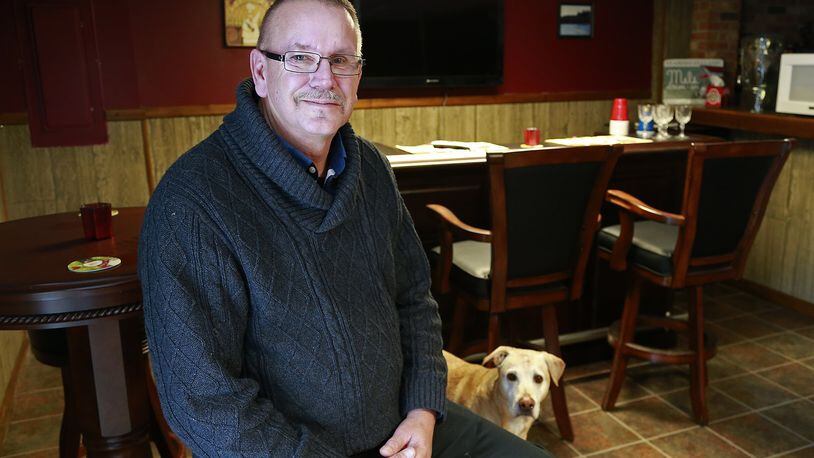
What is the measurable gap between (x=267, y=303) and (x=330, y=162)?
366 millimetres

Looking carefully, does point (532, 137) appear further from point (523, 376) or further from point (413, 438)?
point (413, 438)

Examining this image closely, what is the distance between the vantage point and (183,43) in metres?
4.43

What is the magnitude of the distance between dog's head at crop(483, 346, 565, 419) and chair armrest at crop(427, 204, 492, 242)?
39 cm

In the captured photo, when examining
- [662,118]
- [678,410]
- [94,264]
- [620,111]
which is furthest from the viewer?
[620,111]

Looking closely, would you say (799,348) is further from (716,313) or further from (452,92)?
(452,92)

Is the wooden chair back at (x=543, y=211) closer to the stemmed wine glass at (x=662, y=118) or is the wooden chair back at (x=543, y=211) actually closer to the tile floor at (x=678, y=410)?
the tile floor at (x=678, y=410)

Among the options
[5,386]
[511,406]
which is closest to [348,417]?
[511,406]

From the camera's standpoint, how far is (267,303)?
1278 mm

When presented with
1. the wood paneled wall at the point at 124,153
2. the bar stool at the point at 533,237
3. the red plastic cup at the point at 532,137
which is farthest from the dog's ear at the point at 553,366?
the wood paneled wall at the point at 124,153

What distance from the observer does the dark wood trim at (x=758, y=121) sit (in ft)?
12.2

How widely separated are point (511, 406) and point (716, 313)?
7.85ft

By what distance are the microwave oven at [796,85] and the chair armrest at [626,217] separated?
1.63 m

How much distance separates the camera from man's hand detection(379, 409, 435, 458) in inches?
55.8

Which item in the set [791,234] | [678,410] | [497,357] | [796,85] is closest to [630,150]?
[678,410]
